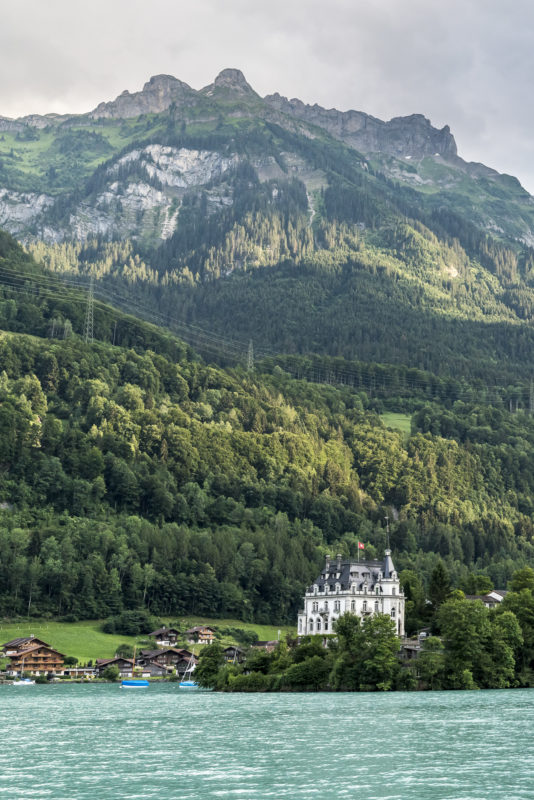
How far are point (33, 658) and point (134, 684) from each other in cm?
2187

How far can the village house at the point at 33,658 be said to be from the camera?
19450 cm

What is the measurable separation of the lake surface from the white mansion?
49.1m

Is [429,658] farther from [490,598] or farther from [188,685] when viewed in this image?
[188,685]

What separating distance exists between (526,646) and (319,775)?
7893cm

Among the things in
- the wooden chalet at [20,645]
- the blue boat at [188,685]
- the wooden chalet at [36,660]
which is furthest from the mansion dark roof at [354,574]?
the wooden chalet at [20,645]

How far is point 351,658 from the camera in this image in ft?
470

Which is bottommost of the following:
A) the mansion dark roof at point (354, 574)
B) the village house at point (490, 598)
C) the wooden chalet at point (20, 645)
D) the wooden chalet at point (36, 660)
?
the wooden chalet at point (36, 660)

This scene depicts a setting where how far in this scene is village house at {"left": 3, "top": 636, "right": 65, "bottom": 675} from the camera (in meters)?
194

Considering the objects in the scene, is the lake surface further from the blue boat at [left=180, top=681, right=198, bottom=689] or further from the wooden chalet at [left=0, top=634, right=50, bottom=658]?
the wooden chalet at [left=0, top=634, right=50, bottom=658]

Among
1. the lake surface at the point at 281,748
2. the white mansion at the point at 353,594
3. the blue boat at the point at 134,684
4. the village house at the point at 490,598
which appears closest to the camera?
the lake surface at the point at 281,748

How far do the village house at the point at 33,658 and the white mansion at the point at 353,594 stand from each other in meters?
43.5

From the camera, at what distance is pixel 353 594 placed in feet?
622

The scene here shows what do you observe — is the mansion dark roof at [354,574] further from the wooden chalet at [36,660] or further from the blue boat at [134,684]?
the wooden chalet at [36,660]

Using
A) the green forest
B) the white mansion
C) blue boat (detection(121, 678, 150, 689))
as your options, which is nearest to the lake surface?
the green forest
